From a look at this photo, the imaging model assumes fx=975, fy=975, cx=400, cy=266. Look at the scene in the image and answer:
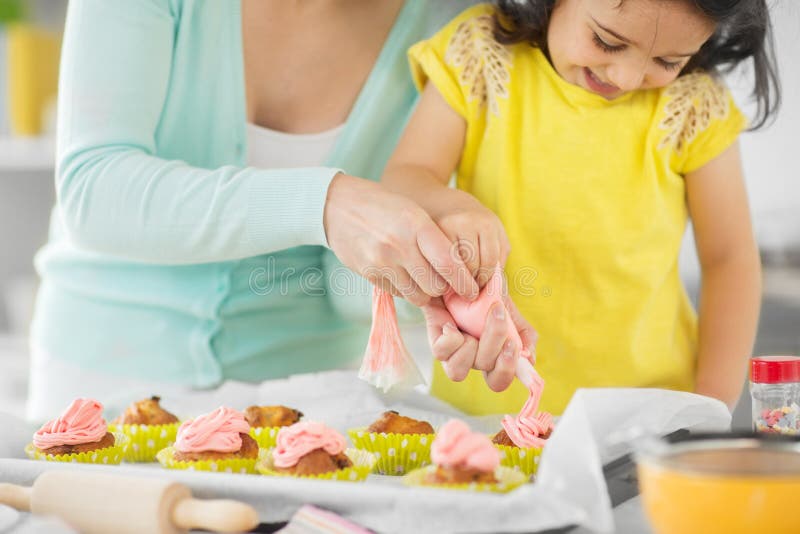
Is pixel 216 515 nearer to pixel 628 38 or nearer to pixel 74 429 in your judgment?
pixel 74 429

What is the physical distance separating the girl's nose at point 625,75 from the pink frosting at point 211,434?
682 mm

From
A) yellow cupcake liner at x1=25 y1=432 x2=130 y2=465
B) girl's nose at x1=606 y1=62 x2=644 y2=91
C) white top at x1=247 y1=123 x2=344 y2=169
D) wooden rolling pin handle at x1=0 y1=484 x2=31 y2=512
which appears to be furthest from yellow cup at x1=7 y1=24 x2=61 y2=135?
wooden rolling pin handle at x1=0 y1=484 x2=31 y2=512

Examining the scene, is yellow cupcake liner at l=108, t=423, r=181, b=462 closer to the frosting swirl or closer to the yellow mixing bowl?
the frosting swirl

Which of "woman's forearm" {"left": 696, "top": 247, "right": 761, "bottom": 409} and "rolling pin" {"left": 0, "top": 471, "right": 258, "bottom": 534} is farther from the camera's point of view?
"woman's forearm" {"left": 696, "top": 247, "right": 761, "bottom": 409}

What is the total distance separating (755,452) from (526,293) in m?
0.80

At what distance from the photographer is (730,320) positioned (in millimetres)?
1571

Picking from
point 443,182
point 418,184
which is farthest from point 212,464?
point 443,182

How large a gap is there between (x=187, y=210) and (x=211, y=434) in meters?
0.31

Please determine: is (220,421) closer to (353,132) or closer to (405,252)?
(405,252)

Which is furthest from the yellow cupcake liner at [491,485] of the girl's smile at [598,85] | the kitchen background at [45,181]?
the kitchen background at [45,181]

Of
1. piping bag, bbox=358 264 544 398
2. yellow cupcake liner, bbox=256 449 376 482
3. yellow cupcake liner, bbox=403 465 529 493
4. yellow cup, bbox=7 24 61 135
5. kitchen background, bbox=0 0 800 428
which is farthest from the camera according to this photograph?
yellow cup, bbox=7 24 61 135

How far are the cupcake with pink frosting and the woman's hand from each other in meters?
0.15

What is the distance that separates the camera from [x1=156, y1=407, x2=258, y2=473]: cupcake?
3.67 feet

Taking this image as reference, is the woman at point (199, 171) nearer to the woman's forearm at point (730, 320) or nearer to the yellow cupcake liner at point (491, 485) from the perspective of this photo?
the yellow cupcake liner at point (491, 485)
